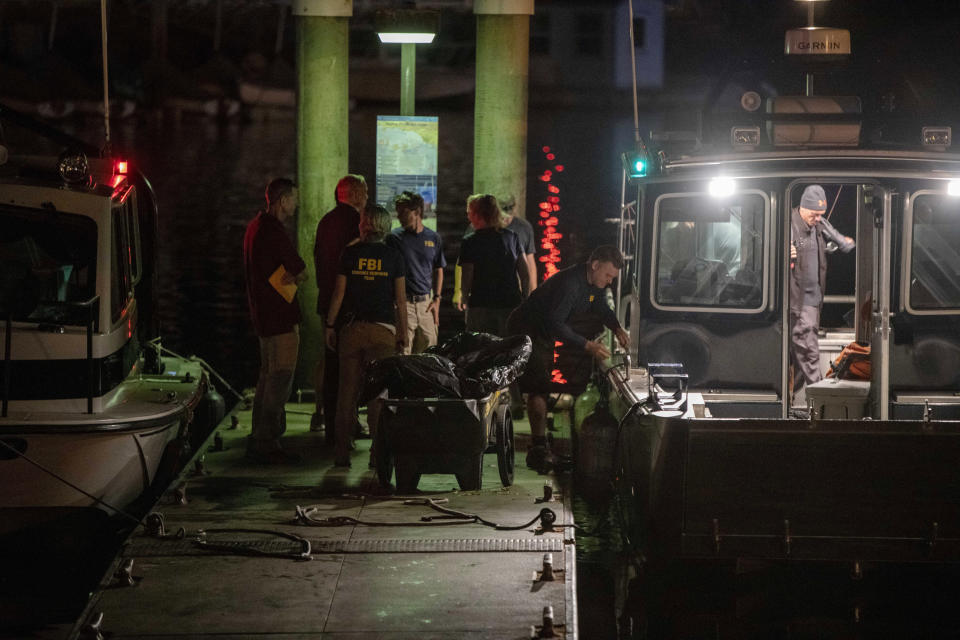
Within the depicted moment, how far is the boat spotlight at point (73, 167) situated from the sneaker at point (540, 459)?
3.57 metres

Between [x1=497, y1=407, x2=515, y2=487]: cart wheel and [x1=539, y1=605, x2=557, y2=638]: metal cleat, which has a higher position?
[x1=497, y1=407, x2=515, y2=487]: cart wheel

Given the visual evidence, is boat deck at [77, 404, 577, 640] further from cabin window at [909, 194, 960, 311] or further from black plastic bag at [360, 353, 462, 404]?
cabin window at [909, 194, 960, 311]

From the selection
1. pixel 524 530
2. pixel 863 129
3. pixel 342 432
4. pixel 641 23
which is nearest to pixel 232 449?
pixel 342 432

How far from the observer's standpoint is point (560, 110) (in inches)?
2359

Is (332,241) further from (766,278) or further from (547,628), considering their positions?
(547,628)

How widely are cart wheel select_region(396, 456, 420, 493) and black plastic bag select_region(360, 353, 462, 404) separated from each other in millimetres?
408

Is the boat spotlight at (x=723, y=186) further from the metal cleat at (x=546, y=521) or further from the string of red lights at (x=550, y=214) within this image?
the string of red lights at (x=550, y=214)

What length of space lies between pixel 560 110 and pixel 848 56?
51.3m

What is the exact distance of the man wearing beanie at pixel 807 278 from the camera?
9.31 m

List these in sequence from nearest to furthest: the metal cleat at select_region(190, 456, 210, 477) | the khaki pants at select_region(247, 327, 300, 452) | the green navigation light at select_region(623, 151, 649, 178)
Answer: the green navigation light at select_region(623, 151, 649, 178) → the metal cleat at select_region(190, 456, 210, 477) → the khaki pants at select_region(247, 327, 300, 452)

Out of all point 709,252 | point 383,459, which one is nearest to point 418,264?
point 383,459

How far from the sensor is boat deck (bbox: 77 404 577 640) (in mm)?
6312

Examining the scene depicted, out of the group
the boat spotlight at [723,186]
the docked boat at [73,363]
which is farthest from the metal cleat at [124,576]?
the boat spotlight at [723,186]

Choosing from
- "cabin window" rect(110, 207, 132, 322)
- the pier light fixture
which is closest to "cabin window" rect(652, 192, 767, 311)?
"cabin window" rect(110, 207, 132, 322)
